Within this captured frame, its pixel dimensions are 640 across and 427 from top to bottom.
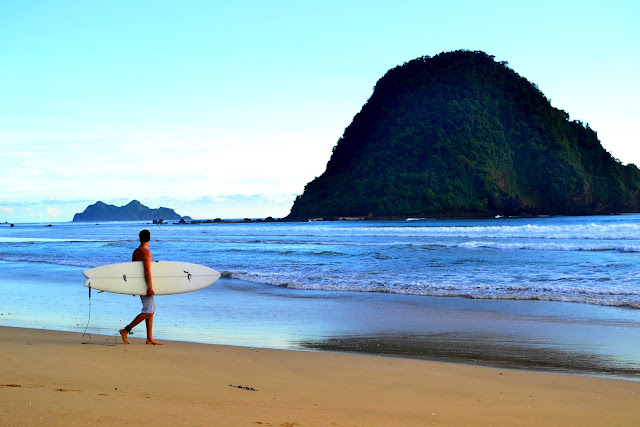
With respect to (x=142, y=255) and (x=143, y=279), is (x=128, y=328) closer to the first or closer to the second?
(x=143, y=279)

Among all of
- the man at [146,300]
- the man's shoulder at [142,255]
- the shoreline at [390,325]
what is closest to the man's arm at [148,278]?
the man at [146,300]

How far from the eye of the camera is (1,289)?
546 inches

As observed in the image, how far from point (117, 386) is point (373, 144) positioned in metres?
111

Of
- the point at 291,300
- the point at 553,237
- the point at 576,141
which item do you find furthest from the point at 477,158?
the point at 291,300

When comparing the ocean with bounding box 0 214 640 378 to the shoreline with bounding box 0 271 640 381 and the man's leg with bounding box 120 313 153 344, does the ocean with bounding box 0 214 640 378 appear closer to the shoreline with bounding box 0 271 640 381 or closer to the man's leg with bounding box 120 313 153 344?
the shoreline with bounding box 0 271 640 381

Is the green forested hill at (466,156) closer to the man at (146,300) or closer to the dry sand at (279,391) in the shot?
the man at (146,300)

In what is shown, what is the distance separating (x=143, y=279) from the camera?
784 cm

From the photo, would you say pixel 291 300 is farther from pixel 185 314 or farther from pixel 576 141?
pixel 576 141

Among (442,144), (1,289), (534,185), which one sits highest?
(442,144)

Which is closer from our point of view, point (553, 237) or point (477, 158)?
point (553, 237)

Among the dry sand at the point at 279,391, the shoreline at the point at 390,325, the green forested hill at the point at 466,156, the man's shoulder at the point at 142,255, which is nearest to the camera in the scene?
the dry sand at the point at 279,391

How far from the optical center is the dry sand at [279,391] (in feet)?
13.0

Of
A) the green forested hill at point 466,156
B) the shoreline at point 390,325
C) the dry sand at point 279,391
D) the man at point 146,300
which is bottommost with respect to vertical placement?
the shoreline at point 390,325

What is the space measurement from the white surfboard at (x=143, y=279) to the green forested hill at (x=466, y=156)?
3509 inches
